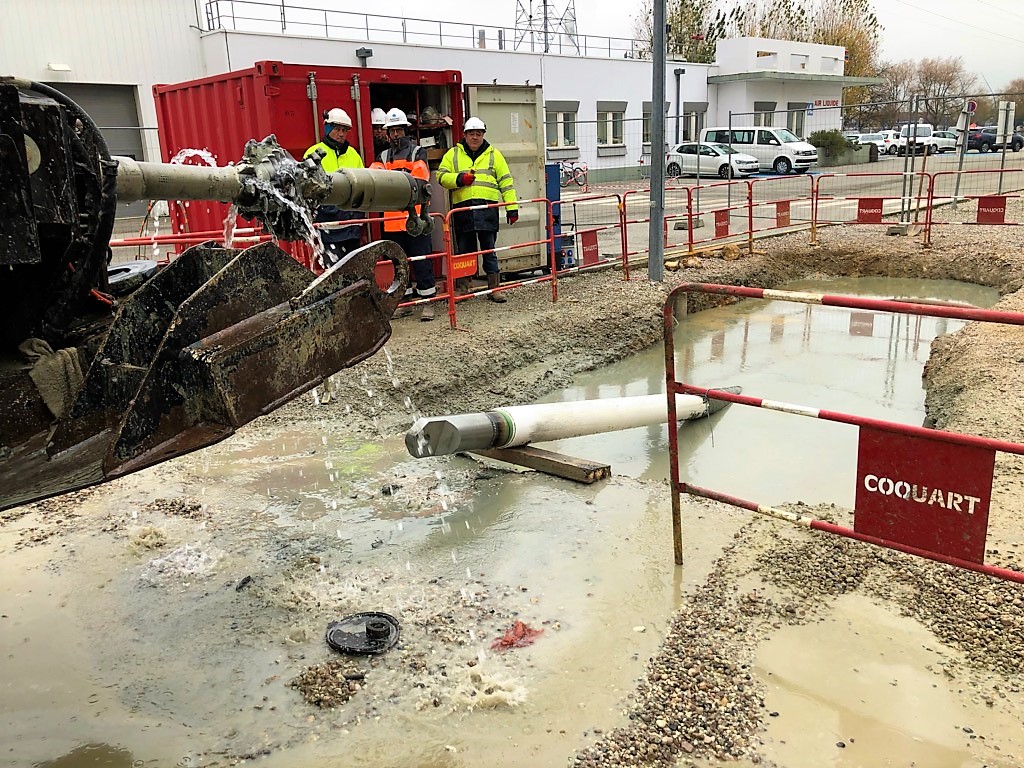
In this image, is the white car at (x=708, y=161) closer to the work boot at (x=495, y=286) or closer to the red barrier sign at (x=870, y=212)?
the red barrier sign at (x=870, y=212)

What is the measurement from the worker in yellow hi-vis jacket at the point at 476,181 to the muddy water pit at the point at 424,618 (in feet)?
12.6

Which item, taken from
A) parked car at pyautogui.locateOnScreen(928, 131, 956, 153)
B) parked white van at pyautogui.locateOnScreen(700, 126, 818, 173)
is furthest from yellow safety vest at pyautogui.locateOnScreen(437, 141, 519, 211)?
parked car at pyautogui.locateOnScreen(928, 131, 956, 153)

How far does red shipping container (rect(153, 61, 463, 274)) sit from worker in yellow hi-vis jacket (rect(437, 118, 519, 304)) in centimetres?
79

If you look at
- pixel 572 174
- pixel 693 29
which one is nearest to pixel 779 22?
pixel 693 29

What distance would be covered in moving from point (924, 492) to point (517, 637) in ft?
5.34

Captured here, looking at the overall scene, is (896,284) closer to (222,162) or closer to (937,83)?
(222,162)

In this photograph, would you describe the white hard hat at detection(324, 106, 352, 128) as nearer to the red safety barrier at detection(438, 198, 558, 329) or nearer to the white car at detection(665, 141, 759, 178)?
the red safety barrier at detection(438, 198, 558, 329)

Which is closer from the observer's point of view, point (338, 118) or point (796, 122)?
point (338, 118)

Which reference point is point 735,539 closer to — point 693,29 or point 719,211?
point 719,211

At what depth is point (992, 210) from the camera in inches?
567

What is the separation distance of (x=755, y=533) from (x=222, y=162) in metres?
6.93

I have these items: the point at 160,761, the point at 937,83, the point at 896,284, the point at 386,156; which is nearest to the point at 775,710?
the point at 160,761

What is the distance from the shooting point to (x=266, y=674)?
10.6 ft

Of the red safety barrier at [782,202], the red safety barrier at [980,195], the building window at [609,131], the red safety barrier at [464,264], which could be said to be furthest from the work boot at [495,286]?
the building window at [609,131]
